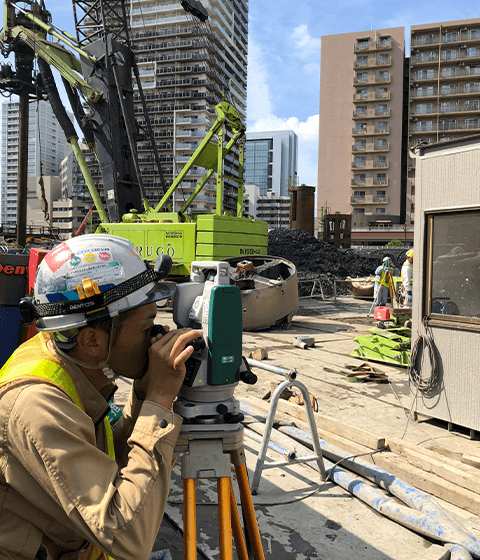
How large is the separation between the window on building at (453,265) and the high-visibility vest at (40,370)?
4480mm

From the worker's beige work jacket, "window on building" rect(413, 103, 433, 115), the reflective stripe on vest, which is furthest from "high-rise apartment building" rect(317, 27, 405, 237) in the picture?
the worker's beige work jacket

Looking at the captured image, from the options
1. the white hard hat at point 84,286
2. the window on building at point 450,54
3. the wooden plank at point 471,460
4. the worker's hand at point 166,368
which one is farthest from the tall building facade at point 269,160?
the worker's hand at point 166,368

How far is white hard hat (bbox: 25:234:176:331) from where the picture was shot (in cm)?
149

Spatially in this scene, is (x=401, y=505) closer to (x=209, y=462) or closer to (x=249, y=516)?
(x=249, y=516)

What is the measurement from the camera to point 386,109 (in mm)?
71625

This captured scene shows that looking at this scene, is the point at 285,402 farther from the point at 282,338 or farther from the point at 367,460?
the point at 282,338

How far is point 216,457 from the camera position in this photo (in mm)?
1797

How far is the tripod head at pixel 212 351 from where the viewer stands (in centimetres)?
170

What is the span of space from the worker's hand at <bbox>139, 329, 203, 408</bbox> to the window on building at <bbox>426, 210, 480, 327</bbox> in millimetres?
4246

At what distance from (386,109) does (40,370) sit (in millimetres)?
78684

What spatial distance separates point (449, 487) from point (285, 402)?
2045 millimetres

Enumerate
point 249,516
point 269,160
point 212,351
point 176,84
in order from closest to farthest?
point 212,351 → point 249,516 → point 176,84 → point 269,160

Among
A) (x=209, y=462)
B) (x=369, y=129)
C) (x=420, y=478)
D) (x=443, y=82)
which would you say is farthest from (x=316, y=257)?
(x=443, y=82)

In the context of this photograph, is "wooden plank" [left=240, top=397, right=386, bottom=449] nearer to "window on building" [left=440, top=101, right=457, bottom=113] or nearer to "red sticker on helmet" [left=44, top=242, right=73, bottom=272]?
"red sticker on helmet" [left=44, top=242, right=73, bottom=272]
